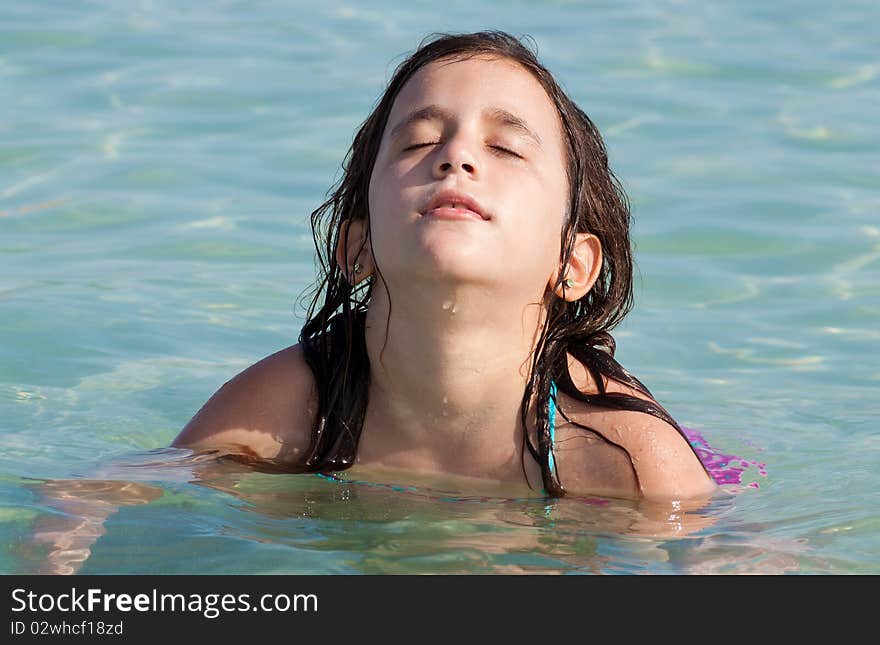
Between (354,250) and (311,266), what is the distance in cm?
242

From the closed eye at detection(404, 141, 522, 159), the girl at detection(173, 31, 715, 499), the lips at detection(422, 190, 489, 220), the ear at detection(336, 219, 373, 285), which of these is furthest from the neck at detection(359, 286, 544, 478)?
the closed eye at detection(404, 141, 522, 159)

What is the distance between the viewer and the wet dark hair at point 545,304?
393cm

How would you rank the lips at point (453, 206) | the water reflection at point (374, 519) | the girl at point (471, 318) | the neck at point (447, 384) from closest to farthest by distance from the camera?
the water reflection at point (374, 519) < the lips at point (453, 206) < the girl at point (471, 318) < the neck at point (447, 384)

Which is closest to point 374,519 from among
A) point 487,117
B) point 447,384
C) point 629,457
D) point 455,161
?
point 447,384

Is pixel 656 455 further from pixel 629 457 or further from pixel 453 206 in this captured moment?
pixel 453 206

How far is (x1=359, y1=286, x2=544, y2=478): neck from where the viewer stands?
12.4 ft

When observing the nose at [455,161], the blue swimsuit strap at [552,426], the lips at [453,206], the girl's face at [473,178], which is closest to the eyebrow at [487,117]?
the girl's face at [473,178]

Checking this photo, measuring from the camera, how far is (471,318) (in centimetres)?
372

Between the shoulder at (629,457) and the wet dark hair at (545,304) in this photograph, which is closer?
the shoulder at (629,457)

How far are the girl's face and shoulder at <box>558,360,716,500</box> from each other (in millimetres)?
382

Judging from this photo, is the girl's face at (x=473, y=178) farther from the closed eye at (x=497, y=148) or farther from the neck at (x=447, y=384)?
the neck at (x=447, y=384)

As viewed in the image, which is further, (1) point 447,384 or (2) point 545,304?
(2) point 545,304

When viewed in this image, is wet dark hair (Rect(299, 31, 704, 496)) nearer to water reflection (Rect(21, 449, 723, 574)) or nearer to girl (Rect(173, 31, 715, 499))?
girl (Rect(173, 31, 715, 499))
